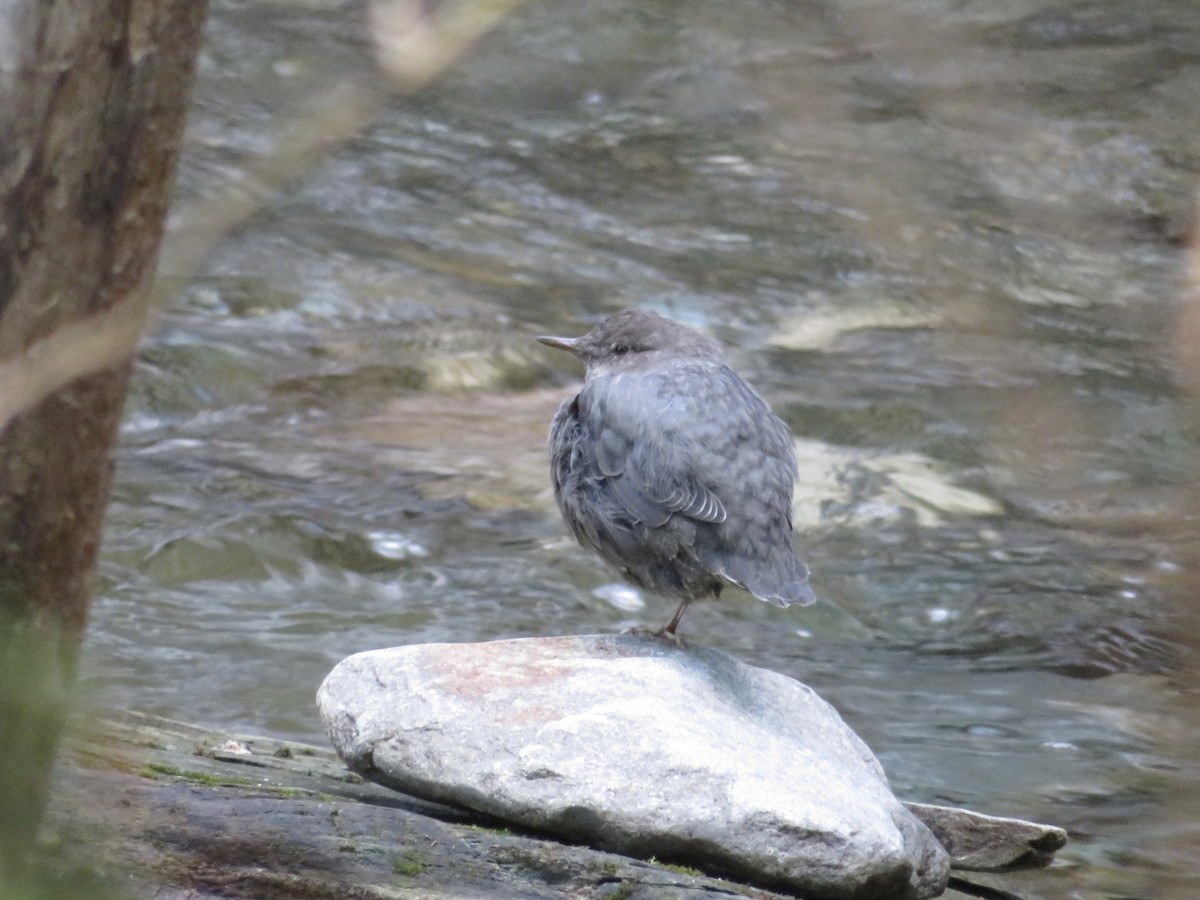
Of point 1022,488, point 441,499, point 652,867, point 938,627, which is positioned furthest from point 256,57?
point 652,867

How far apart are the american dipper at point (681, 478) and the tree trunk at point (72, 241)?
179 centimetres

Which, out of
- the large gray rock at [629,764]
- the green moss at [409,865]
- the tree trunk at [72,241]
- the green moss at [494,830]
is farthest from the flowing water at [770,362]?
the green moss at [409,865]

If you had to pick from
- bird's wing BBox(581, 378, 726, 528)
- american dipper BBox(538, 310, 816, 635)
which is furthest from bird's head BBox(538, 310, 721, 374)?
bird's wing BBox(581, 378, 726, 528)

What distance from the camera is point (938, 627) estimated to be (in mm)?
6188

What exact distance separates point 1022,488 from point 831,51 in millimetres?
6168

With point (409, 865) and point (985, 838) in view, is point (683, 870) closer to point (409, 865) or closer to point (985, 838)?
point (409, 865)

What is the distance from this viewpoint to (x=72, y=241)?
1.89 m

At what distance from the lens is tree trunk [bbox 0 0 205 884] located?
5.88 ft

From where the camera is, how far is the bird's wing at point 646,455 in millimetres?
3689

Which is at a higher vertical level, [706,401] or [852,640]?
[706,401]

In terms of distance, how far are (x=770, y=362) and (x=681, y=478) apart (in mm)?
4837

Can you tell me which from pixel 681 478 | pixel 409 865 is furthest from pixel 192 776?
pixel 681 478

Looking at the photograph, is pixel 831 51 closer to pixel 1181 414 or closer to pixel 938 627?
pixel 1181 414

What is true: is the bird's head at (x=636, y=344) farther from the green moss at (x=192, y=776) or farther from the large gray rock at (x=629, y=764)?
the green moss at (x=192, y=776)
